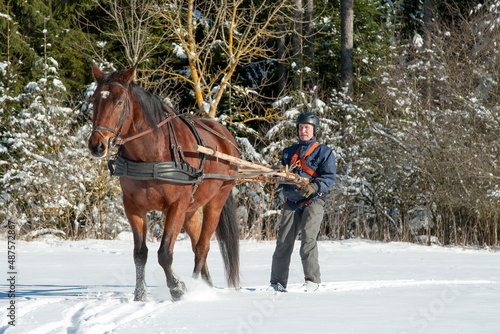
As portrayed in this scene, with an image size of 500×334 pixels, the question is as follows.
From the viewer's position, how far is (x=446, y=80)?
569 inches

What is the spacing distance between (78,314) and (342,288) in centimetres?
289

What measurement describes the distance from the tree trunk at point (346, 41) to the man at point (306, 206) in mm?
12644

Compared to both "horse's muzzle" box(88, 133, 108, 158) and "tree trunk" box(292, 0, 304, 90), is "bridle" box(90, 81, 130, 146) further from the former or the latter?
"tree trunk" box(292, 0, 304, 90)

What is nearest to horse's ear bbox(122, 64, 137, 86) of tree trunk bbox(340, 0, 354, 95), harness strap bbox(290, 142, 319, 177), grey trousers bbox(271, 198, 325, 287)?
harness strap bbox(290, 142, 319, 177)

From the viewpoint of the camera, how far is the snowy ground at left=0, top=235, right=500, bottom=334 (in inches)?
167

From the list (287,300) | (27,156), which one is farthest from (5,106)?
(287,300)

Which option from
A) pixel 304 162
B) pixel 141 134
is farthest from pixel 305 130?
pixel 141 134

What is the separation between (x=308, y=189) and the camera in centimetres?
630

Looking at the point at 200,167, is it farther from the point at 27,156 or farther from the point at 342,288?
the point at 27,156

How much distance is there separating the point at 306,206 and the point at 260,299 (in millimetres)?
1295

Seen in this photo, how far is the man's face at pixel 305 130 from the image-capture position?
21.5 feet

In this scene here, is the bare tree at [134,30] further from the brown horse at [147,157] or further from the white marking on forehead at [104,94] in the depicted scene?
the white marking on forehead at [104,94]

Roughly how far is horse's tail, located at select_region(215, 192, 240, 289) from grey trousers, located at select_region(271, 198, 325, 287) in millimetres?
598

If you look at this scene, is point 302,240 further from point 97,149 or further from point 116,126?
point 97,149
